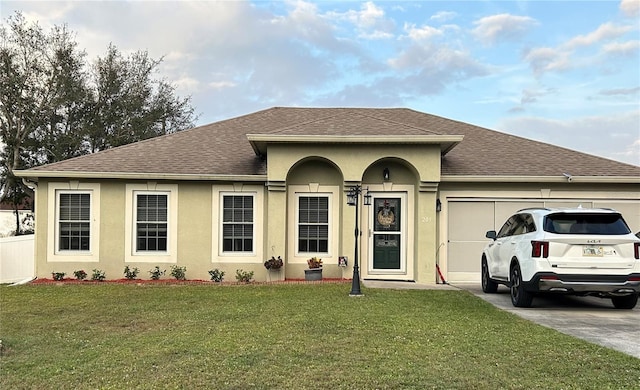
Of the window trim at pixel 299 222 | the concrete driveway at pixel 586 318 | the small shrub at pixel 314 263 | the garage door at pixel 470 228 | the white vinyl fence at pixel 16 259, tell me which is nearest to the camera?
the concrete driveway at pixel 586 318

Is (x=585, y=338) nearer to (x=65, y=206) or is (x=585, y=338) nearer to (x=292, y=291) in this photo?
(x=292, y=291)

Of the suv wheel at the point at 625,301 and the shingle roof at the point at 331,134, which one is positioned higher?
the shingle roof at the point at 331,134

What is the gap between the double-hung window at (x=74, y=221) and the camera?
14750 mm

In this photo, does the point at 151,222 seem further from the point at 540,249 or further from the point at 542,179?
the point at 542,179

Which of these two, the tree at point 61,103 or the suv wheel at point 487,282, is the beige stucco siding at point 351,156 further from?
the tree at point 61,103

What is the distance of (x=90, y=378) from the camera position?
17.9 ft

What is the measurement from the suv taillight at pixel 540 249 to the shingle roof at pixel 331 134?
5009 mm

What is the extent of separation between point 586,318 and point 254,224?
335 inches

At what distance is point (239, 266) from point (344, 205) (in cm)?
330

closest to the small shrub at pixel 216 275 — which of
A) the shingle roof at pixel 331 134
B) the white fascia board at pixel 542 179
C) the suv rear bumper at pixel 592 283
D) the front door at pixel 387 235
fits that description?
the shingle roof at pixel 331 134

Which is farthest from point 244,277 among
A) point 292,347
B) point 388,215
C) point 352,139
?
point 292,347

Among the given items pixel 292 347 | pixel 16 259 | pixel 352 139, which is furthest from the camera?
pixel 16 259

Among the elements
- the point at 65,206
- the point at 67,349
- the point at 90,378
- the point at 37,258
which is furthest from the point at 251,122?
the point at 90,378

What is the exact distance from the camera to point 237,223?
→ 14.8 metres
